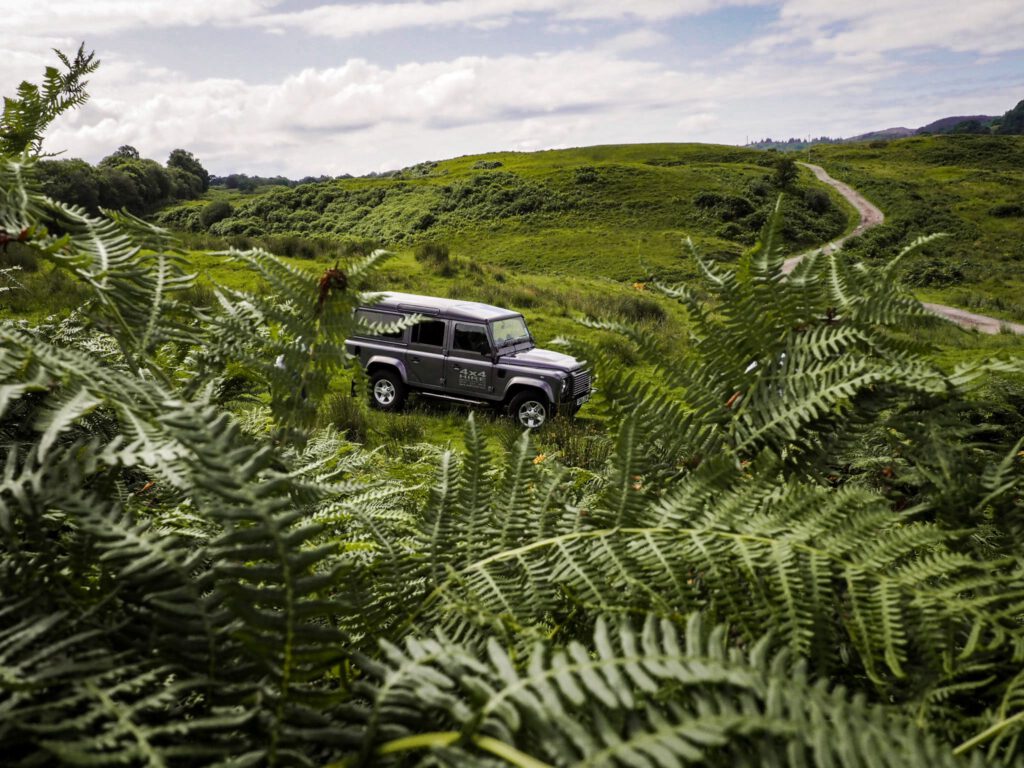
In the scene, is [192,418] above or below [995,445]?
above

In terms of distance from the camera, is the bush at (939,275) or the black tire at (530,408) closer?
the black tire at (530,408)

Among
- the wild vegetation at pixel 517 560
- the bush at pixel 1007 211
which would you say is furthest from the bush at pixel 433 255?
the bush at pixel 1007 211

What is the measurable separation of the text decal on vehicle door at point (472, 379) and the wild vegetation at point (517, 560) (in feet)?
31.0

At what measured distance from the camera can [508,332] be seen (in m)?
11.3

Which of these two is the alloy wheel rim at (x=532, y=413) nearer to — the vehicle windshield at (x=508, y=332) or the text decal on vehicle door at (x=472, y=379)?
the text decal on vehicle door at (x=472, y=379)

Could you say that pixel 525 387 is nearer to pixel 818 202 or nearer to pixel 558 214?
pixel 558 214

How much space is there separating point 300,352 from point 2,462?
0.41 metres

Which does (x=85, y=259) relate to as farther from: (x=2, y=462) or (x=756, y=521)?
(x=756, y=521)

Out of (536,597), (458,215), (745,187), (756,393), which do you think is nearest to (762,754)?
(536,597)

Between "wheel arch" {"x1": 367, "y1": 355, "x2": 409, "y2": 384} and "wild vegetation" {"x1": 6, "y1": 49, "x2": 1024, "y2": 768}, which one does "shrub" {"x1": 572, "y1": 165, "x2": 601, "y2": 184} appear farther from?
"wild vegetation" {"x1": 6, "y1": 49, "x2": 1024, "y2": 768}

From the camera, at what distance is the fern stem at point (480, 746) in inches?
17.3

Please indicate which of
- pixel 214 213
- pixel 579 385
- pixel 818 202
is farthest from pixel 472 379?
pixel 818 202

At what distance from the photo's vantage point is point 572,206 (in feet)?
163

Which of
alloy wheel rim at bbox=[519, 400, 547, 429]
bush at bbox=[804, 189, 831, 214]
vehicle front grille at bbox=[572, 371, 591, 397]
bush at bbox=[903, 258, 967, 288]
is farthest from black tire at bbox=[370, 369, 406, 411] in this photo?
bush at bbox=[804, 189, 831, 214]
